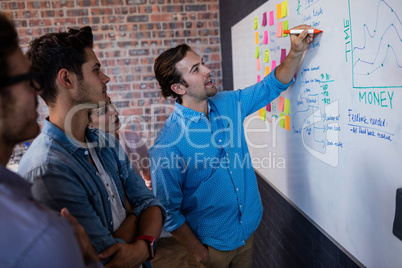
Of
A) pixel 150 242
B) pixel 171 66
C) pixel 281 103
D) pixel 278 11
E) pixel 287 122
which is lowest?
pixel 150 242

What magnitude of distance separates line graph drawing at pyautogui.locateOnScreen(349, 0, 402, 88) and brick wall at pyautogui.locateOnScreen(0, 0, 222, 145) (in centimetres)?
267

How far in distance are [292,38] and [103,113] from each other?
4.92 feet

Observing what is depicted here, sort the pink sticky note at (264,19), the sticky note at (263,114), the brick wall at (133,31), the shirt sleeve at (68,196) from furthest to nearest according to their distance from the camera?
1. the brick wall at (133,31)
2. the sticky note at (263,114)
3. the pink sticky note at (264,19)
4. the shirt sleeve at (68,196)

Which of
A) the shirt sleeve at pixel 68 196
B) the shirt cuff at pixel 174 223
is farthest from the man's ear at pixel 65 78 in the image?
the shirt cuff at pixel 174 223

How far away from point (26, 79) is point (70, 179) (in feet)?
1.28

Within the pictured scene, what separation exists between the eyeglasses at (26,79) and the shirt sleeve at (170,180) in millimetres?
946

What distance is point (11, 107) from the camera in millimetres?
621

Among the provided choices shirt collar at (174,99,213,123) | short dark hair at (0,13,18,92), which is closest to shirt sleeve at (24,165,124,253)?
short dark hair at (0,13,18,92)

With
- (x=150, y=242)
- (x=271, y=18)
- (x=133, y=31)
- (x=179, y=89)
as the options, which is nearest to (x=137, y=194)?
(x=150, y=242)

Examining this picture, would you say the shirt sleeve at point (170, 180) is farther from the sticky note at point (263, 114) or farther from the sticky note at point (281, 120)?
the sticky note at point (263, 114)

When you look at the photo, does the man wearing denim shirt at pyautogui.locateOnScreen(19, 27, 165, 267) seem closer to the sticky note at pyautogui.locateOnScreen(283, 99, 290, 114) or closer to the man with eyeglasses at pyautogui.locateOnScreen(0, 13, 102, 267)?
the man with eyeglasses at pyautogui.locateOnScreen(0, 13, 102, 267)

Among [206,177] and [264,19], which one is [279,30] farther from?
[206,177]

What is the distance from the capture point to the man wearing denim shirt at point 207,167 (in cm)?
162

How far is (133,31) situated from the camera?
3535 millimetres
